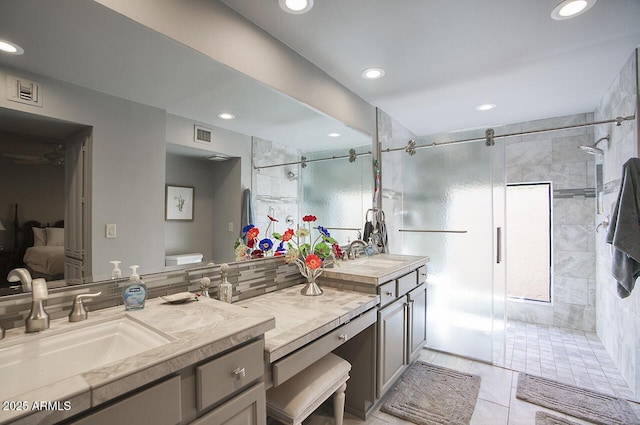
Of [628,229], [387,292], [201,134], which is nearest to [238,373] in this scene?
[201,134]

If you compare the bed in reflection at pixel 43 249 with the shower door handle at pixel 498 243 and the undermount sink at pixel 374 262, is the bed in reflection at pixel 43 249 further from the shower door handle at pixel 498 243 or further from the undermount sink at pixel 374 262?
the shower door handle at pixel 498 243

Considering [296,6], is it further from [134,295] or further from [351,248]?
[351,248]

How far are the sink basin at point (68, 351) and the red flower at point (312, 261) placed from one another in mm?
975

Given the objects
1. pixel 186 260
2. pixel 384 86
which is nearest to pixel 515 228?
pixel 384 86

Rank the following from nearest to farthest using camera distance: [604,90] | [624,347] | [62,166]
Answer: [62,166]
[624,347]
[604,90]

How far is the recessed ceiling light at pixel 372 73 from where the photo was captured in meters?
2.33

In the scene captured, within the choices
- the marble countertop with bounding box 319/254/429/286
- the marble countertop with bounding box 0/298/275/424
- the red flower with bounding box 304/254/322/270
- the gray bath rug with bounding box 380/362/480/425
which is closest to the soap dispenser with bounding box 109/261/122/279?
the marble countertop with bounding box 0/298/275/424

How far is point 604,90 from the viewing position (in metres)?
2.77

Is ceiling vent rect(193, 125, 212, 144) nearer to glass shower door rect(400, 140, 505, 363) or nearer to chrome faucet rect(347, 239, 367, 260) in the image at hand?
chrome faucet rect(347, 239, 367, 260)

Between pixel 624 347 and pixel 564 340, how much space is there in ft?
2.81

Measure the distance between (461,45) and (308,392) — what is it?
224cm

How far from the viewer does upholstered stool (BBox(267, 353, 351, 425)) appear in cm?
133

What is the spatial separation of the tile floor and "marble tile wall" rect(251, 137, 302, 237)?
4.39ft

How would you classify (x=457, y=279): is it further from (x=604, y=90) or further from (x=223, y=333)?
(x=223, y=333)
